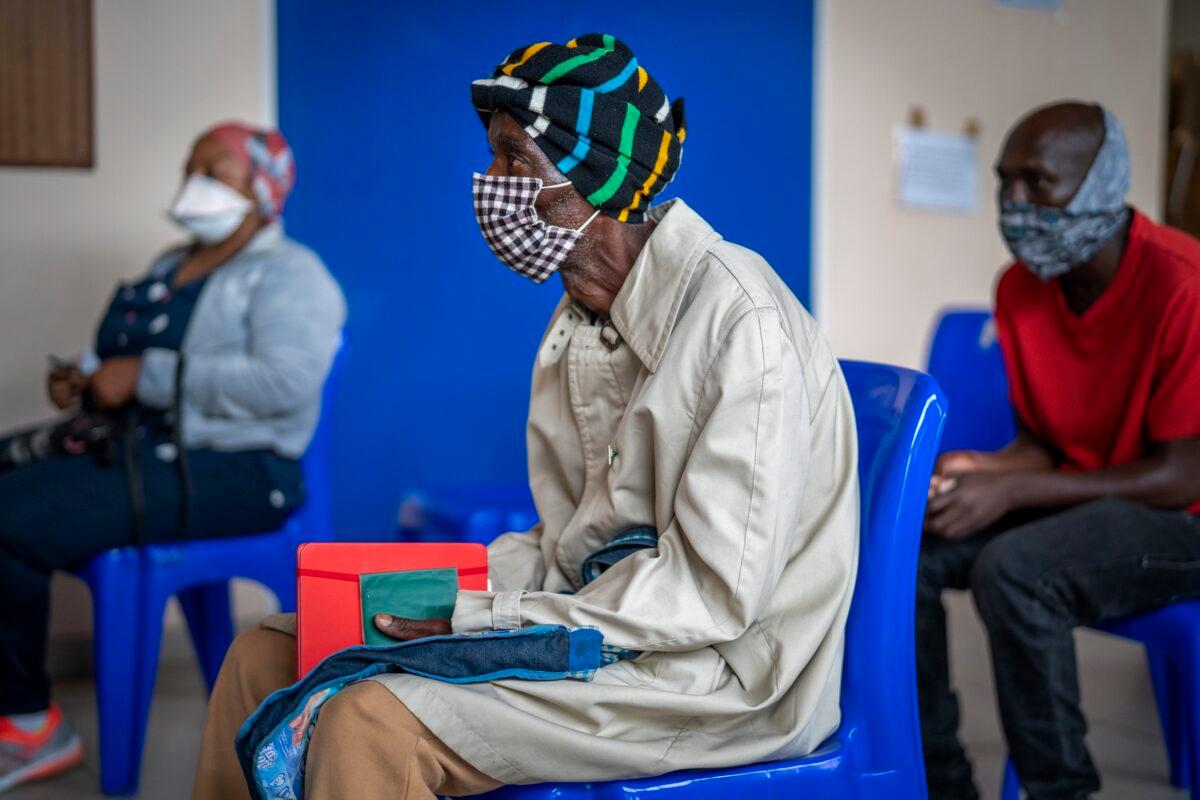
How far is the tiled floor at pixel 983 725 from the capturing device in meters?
2.58

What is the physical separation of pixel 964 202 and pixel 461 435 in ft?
6.54

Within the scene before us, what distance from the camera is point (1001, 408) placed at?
2.91 m

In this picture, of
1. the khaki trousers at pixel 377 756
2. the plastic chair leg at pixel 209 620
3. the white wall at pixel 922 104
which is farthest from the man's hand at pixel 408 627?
the white wall at pixel 922 104

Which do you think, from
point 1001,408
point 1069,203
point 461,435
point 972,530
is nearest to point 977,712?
point 1001,408

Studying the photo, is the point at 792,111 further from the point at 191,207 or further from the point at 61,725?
the point at 61,725

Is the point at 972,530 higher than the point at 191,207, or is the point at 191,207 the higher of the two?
the point at 191,207

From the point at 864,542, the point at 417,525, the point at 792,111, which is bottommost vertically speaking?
the point at 417,525

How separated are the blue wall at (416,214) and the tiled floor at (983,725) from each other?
81 cm

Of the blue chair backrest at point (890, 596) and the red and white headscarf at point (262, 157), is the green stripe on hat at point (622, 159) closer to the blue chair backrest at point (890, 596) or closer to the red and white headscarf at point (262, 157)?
the blue chair backrest at point (890, 596)

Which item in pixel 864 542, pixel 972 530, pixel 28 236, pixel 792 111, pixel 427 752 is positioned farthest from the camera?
pixel 792 111

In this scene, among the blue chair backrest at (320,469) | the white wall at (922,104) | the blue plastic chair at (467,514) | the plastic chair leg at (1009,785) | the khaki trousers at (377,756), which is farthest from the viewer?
the white wall at (922,104)

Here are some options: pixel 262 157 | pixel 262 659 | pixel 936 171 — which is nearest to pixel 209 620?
pixel 262 157

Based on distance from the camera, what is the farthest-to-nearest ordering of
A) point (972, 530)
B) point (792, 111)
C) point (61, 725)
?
point (792, 111) → point (61, 725) → point (972, 530)

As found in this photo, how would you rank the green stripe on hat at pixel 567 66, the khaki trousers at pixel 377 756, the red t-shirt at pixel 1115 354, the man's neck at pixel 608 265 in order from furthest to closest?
the red t-shirt at pixel 1115 354 → the man's neck at pixel 608 265 → the green stripe on hat at pixel 567 66 → the khaki trousers at pixel 377 756
